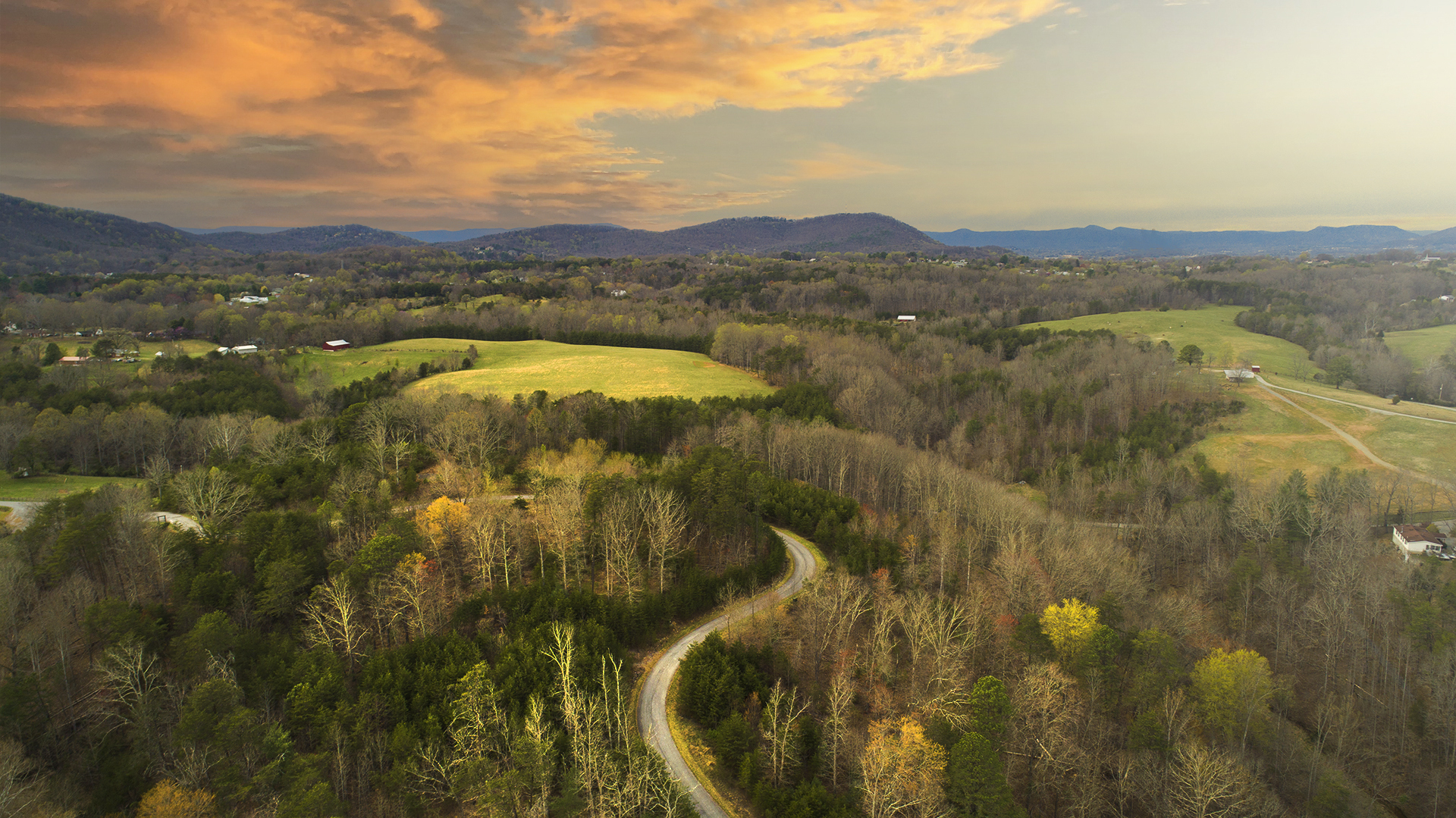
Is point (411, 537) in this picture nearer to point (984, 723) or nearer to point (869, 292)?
point (984, 723)

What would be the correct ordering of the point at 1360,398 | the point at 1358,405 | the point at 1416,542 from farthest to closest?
1. the point at 1360,398
2. the point at 1358,405
3. the point at 1416,542

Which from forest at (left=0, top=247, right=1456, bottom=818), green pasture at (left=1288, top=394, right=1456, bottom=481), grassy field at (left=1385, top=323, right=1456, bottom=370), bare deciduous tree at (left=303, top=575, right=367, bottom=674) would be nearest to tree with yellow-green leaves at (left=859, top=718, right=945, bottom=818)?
forest at (left=0, top=247, right=1456, bottom=818)

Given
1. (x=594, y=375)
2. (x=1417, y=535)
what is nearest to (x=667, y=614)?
(x=594, y=375)

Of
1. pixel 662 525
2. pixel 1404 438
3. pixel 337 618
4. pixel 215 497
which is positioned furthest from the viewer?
pixel 1404 438

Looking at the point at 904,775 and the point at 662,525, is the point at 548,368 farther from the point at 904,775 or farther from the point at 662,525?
the point at 904,775

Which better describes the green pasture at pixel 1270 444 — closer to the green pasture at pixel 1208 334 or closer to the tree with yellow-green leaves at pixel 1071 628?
the green pasture at pixel 1208 334

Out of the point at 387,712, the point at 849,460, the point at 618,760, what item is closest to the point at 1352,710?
the point at 849,460

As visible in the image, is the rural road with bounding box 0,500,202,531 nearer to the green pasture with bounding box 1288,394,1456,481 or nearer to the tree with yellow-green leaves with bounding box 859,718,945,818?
the tree with yellow-green leaves with bounding box 859,718,945,818
